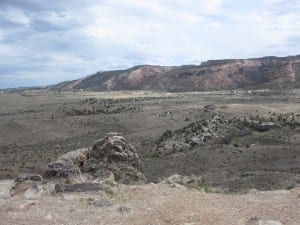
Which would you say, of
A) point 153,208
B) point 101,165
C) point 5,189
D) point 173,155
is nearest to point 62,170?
point 5,189

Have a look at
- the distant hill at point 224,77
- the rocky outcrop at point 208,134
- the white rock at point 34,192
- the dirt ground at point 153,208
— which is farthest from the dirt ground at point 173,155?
the distant hill at point 224,77

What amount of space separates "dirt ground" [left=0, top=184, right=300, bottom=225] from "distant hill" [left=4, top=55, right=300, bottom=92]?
9665 centimetres

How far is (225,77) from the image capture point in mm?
124500

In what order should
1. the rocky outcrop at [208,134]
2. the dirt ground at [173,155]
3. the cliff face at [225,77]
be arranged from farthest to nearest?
the cliff face at [225,77] < the rocky outcrop at [208,134] < the dirt ground at [173,155]

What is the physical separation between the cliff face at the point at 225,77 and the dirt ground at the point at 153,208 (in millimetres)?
97441

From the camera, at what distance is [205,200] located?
1236cm

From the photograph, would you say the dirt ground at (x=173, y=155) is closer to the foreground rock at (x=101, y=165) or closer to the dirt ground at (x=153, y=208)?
the foreground rock at (x=101, y=165)

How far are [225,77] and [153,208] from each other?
114780 millimetres

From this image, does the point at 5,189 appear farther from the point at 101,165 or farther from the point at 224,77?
the point at 224,77

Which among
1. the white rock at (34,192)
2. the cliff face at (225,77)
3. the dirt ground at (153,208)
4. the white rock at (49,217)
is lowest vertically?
the white rock at (49,217)

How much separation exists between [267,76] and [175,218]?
4257 inches

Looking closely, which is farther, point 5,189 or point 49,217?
point 5,189

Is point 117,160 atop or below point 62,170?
below

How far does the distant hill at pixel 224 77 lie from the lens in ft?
366
